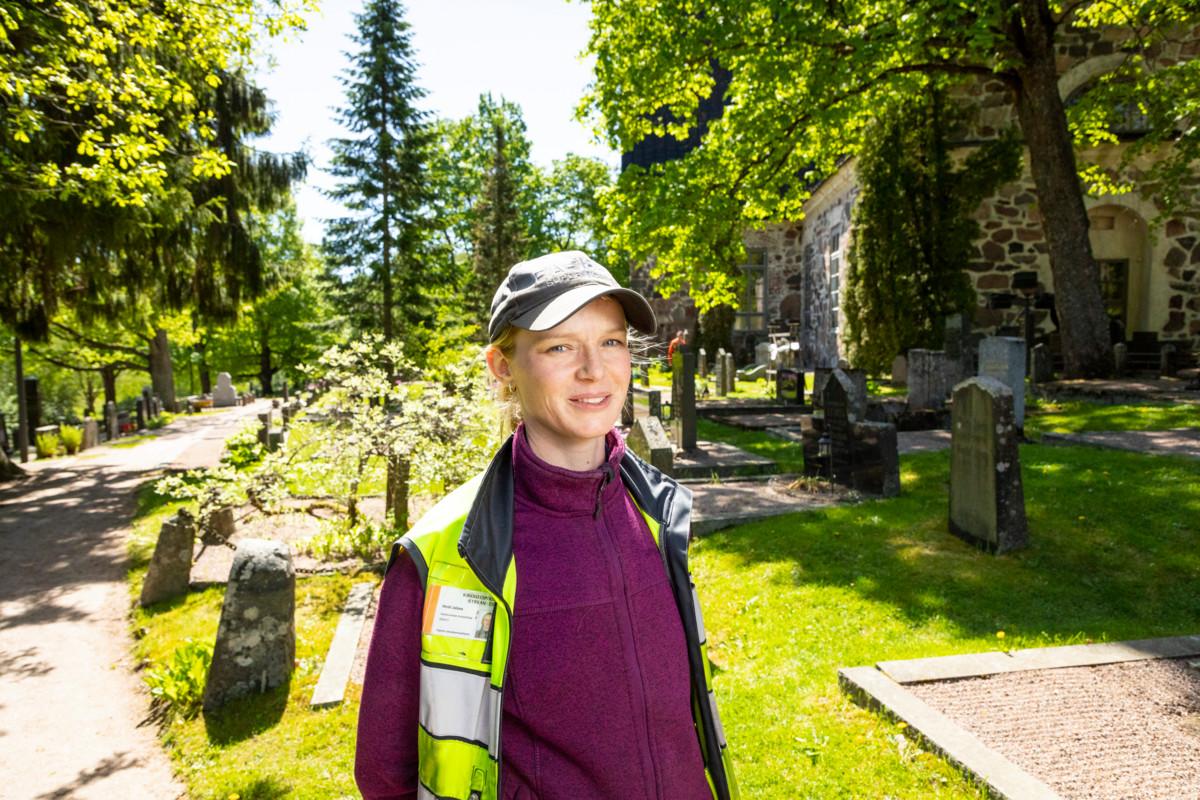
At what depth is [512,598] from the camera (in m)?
1.62

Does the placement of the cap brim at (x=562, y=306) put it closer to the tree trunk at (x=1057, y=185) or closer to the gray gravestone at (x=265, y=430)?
the gray gravestone at (x=265, y=430)

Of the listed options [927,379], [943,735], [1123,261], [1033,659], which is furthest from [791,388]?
[943,735]

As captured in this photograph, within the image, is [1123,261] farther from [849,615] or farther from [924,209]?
[849,615]

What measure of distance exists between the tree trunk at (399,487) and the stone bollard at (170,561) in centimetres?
205

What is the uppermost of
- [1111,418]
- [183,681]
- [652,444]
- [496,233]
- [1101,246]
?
[496,233]

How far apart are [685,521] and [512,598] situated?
0.57 m

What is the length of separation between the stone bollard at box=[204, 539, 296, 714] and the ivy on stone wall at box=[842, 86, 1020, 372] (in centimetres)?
1593

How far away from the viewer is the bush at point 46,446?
18.9 meters

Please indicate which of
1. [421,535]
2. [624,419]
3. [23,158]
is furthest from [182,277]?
[421,535]

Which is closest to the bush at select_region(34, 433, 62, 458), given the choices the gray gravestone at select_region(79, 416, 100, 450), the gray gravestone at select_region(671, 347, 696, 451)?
the gray gravestone at select_region(79, 416, 100, 450)

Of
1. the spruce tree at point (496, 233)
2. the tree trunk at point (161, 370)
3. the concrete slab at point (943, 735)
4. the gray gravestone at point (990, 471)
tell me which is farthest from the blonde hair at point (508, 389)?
the tree trunk at point (161, 370)

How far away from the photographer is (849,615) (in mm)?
5594

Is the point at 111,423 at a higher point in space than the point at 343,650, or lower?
higher

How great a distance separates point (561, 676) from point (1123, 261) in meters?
22.4
